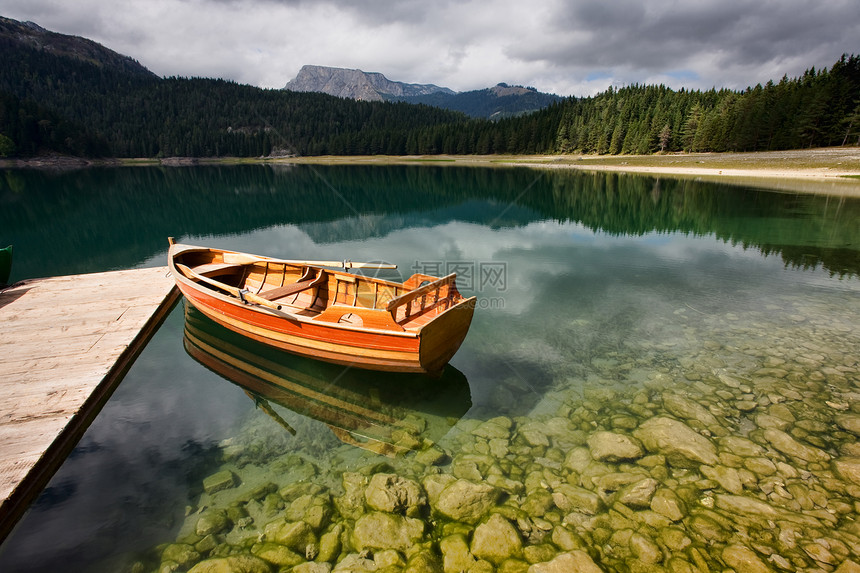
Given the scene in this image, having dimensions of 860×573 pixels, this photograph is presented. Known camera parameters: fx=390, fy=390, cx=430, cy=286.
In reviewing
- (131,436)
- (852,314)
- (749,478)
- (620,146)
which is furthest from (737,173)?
(131,436)

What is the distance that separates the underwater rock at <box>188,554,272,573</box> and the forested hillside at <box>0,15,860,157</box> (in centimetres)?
9808

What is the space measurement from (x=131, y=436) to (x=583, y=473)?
896cm

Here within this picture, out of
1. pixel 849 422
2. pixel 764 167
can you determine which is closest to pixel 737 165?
pixel 764 167

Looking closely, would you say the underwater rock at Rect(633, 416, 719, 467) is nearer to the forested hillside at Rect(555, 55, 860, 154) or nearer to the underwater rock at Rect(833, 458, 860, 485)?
the underwater rock at Rect(833, 458, 860, 485)

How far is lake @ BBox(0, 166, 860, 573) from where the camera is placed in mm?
5441

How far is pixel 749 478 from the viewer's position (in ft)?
20.4

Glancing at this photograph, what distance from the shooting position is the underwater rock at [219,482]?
6664 mm

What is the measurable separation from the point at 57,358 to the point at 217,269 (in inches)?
203

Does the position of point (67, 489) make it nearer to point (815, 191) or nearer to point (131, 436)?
point (131, 436)

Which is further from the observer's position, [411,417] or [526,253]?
[526,253]

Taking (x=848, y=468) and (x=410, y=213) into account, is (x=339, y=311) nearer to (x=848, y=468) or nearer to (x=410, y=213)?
(x=848, y=468)

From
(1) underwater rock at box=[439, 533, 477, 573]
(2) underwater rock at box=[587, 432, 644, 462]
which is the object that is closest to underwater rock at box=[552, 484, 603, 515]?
(2) underwater rock at box=[587, 432, 644, 462]

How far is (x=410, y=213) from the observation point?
37.2 metres

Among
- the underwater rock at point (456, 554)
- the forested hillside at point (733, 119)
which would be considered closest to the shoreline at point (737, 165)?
the forested hillside at point (733, 119)
